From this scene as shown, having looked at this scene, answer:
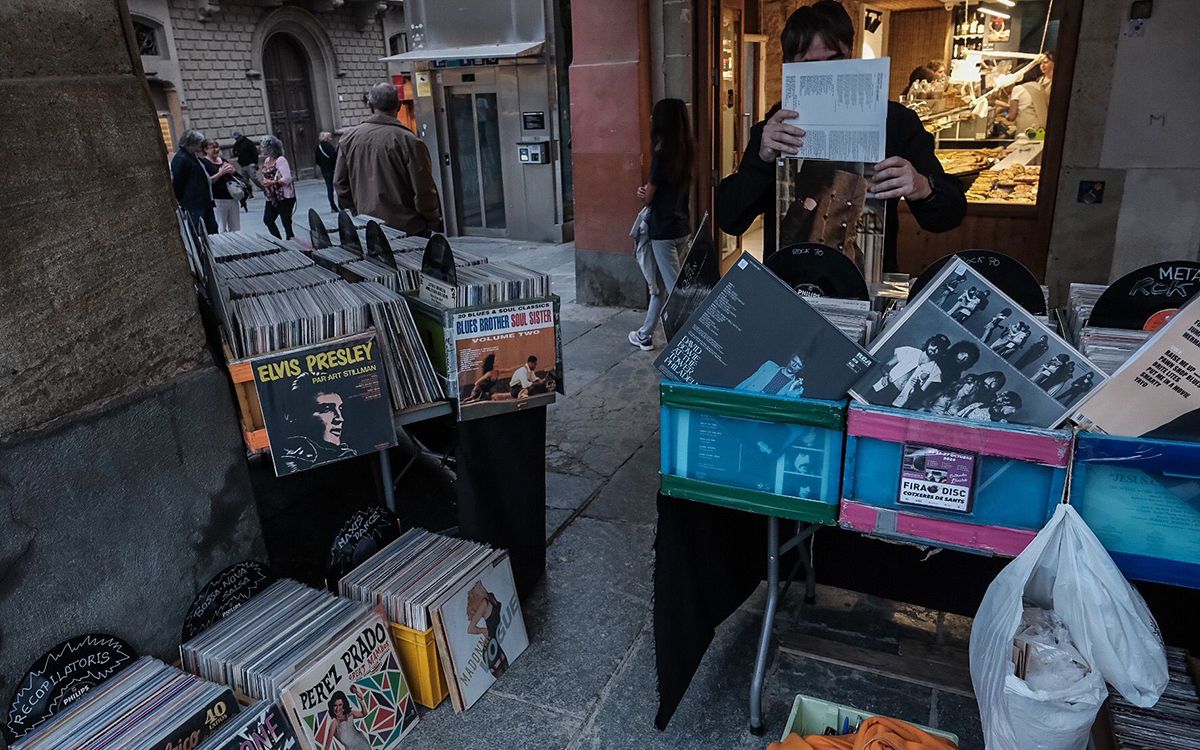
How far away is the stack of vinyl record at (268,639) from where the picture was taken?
89.2 inches

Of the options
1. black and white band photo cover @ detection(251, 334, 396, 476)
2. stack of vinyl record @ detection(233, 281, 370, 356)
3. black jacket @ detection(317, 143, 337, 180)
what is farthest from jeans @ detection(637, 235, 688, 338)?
black jacket @ detection(317, 143, 337, 180)

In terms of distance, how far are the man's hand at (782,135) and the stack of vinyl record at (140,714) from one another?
2406mm

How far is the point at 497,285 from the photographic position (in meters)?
2.75

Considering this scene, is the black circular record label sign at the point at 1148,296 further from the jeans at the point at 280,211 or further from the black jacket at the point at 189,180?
the jeans at the point at 280,211

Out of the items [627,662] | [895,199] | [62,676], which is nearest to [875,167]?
[895,199]

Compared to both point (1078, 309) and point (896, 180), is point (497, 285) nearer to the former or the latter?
point (896, 180)

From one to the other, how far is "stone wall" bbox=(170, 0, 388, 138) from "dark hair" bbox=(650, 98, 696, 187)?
1681 centimetres

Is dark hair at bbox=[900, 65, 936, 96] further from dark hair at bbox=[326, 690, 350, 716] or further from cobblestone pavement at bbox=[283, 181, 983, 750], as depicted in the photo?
dark hair at bbox=[326, 690, 350, 716]

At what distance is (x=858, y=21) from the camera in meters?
8.00

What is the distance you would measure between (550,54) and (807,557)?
8.94 metres

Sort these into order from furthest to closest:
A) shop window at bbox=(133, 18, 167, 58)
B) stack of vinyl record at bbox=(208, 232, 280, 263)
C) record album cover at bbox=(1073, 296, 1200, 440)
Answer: shop window at bbox=(133, 18, 167, 58)
stack of vinyl record at bbox=(208, 232, 280, 263)
record album cover at bbox=(1073, 296, 1200, 440)

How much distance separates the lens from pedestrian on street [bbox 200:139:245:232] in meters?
9.36

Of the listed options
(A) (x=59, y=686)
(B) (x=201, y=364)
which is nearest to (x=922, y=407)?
(B) (x=201, y=364)

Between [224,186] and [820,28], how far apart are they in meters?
8.53
